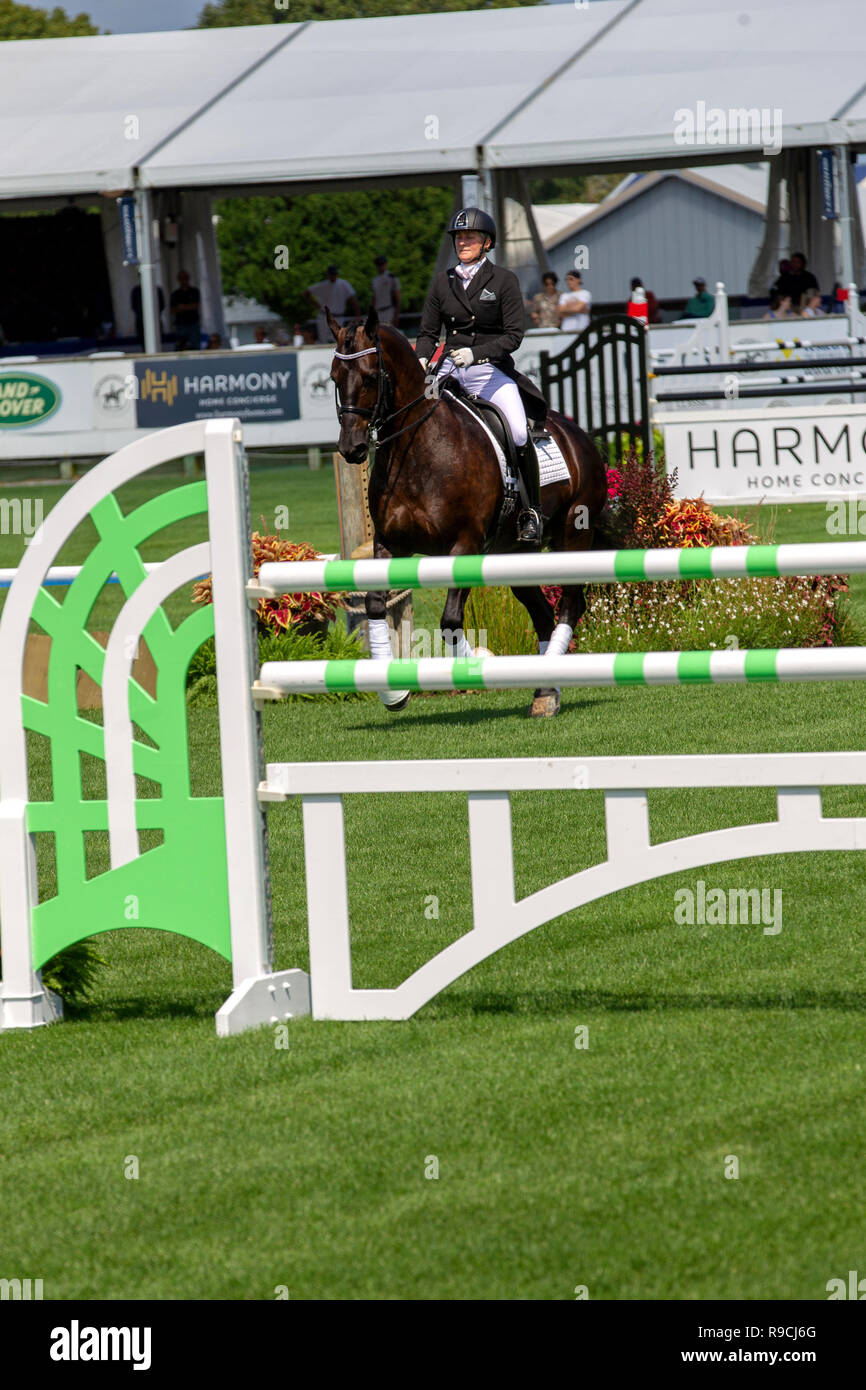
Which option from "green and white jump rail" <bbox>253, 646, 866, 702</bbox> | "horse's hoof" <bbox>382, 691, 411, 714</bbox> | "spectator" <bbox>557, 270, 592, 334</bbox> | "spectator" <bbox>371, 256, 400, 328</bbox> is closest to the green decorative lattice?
"green and white jump rail" <bbox>253, 646, 866, 702</bbox>

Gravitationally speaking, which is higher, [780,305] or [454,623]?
[780,305]

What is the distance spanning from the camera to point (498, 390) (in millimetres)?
11055

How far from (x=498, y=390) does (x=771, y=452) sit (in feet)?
16.1

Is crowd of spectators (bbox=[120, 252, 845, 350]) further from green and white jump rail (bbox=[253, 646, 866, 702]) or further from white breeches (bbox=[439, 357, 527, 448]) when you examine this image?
green and white jump rail (bbox=[253, 646, 866, 702])

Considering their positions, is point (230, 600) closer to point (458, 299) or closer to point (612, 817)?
point (612, 817)

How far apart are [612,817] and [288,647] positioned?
25.3ft

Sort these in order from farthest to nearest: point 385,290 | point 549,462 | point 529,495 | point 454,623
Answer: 1. point 385,290
2. point 549,462
3. point 529,495
4. point 454,623

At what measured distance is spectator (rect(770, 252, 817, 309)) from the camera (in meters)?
27.5

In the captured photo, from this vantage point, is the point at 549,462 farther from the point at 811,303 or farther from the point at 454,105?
the point at 454,105

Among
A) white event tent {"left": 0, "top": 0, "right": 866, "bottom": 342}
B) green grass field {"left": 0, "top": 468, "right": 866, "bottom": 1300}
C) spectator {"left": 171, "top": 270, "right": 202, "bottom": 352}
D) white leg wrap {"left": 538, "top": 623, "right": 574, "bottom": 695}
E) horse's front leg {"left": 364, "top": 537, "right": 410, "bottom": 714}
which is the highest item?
white event tent {"left": 0, "top": 0, "right": 866, "bottom": 342}

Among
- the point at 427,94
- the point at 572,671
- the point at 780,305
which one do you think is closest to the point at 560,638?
the point at 572,671

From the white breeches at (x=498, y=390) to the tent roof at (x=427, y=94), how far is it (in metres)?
16.4

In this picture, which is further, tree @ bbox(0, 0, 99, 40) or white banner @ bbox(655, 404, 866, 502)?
tree @ bbox(0, 0, 99, 40)
